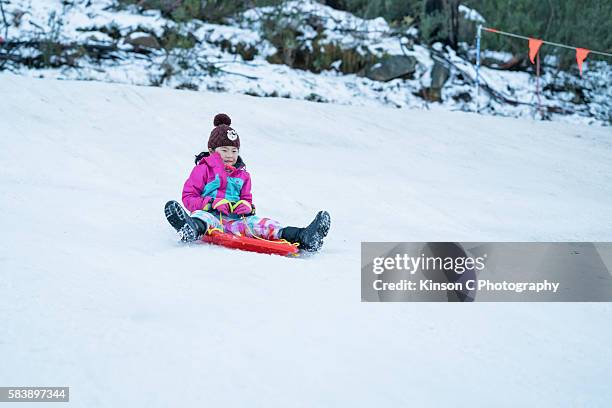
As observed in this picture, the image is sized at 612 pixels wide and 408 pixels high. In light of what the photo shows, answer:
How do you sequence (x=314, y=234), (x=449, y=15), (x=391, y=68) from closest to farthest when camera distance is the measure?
(x=314, y=234) < (x=391, y=68) < (x=449, y=15)

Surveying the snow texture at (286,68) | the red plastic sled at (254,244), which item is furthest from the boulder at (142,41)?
the red plastic sled at (254,244)

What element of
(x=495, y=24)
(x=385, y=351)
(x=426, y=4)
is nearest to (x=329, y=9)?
(x=426, y=4)

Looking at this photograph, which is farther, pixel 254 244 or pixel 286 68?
pixel 286 68

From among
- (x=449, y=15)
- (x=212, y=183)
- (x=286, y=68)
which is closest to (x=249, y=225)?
(x=212, y=183)

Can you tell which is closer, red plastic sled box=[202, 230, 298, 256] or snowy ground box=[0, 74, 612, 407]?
snowy ground box=[0, 74, 612, 407]

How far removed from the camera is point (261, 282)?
9.59 ft

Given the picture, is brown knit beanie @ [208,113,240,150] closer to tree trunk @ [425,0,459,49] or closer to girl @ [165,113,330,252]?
girl @ [165,113,330,252]

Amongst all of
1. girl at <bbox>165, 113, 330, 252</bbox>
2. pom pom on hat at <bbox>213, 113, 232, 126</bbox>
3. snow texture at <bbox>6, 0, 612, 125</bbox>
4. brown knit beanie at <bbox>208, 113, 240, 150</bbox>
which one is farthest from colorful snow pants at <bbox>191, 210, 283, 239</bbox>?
snow texture at <bbox>6, 0, 612, 125</bbox>

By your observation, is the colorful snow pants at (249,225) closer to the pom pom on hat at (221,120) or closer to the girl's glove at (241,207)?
the girl's glove at (241,207)

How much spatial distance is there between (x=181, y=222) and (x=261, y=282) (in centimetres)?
81

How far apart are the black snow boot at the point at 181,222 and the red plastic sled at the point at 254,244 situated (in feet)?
0.45

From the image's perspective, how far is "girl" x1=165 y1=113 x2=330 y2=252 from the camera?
372cm

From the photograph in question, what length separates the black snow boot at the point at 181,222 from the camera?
3547 mm

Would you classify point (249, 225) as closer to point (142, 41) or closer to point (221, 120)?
point (221, 120)
